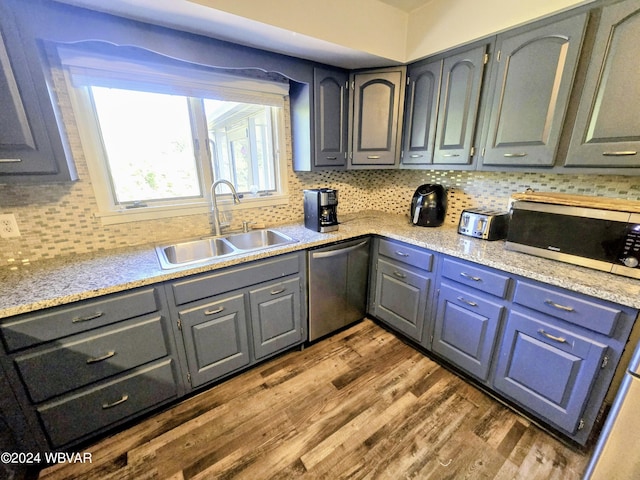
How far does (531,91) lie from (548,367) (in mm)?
1453

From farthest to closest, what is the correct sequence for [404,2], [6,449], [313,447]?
[404,2] < [313,447] < [6,449]

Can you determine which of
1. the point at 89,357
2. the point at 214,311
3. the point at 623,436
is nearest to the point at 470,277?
the point at 623,436

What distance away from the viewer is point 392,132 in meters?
2.09

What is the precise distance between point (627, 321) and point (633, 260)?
0.27 m

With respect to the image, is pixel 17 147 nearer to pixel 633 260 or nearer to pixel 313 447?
pixel 313 447

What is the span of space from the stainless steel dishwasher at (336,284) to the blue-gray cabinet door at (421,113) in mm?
790

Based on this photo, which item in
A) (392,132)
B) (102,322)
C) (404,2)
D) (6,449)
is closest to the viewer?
(6,449)

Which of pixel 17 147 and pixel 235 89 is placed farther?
pixel 235 89

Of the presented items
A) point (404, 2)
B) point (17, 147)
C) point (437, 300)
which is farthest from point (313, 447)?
point (404, 2)

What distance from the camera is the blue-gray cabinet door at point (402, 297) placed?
1.86 meters

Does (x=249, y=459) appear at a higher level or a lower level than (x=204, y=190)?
lower

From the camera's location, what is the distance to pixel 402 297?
Result: 1.99 meters

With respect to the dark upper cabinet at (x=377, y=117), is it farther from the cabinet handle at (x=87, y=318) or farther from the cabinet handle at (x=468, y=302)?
the cabinet handle at (x=87, y=318)

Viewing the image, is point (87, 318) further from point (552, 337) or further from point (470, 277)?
point (552, 337)
